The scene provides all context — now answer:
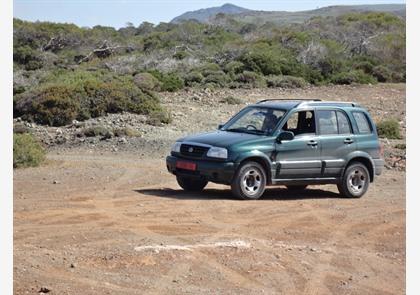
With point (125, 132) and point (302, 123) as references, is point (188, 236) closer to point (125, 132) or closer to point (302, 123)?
point (302, 123)

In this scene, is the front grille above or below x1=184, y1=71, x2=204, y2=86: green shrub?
below

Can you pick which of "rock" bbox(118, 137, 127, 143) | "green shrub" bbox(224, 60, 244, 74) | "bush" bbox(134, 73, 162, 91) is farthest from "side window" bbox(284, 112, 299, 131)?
"green shrub" bbox(224, 60, 244, 74)

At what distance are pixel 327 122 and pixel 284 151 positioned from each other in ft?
4.13

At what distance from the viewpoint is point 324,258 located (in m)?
9.43

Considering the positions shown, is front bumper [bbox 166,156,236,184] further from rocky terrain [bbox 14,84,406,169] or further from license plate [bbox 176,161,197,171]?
rocky terrain [bbox 14,84,406,169]

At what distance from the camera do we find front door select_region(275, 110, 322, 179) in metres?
13.6

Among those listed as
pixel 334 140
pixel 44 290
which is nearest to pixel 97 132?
pixel 334 140

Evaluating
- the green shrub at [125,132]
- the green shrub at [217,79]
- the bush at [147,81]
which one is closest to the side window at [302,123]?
the green shrub at [125,132]

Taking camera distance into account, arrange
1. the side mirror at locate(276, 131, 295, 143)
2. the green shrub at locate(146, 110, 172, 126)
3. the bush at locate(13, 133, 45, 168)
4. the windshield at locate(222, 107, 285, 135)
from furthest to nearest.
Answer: the green shrub at locate(146, 110, 172, 126) → the bush at locate(13, 133, 45, 168) → the windshield at locate(222, 107, 285, 135) → the side mirror at locate(276, 131, 295, 143)

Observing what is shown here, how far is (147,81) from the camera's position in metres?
32.8

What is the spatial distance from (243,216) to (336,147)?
3173 mm

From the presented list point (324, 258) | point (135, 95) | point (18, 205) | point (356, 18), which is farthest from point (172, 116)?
point (356, 18)

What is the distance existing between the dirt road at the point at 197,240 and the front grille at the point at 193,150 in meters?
0.71

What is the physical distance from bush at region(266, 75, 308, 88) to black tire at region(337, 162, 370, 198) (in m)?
21.6
